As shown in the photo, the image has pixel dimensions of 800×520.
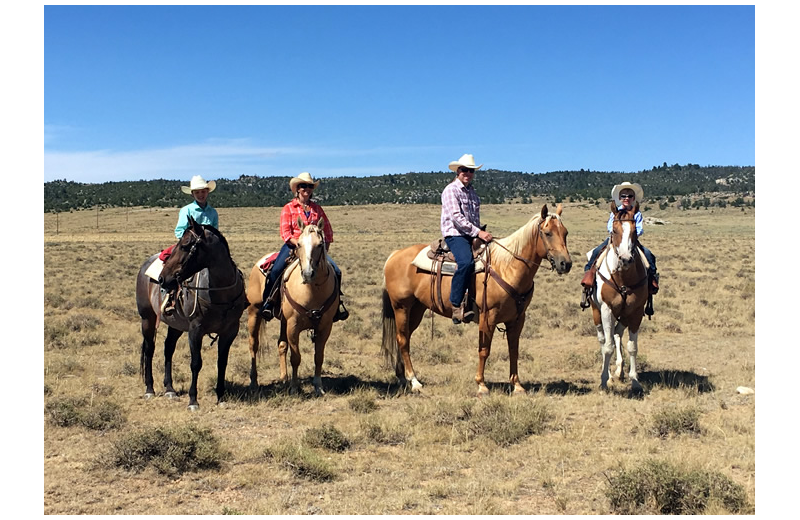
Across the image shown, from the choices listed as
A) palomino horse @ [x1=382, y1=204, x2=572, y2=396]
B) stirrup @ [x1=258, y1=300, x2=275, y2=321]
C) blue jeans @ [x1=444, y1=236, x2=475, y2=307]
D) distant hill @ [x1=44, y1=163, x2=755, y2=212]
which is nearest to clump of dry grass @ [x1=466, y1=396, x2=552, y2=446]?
palomino horse @ [x1=382, y1=204, x2=572, y2=396]

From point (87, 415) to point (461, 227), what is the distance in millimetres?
5174

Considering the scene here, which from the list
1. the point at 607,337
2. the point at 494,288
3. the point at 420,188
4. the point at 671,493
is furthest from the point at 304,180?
the point at 420,188

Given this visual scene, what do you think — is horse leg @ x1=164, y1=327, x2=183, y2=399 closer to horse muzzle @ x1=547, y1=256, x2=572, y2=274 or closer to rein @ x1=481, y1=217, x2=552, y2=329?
rein @ x1=481, y1=217, x2=552, y2=329

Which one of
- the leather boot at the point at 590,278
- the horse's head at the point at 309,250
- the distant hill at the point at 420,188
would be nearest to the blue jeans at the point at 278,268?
the horse's head at the point at 309,250

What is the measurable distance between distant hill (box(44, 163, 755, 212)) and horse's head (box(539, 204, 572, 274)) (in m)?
97.5

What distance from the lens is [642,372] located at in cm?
Answer: 1099

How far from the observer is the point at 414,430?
7.61m

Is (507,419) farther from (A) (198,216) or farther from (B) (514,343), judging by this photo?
(A) (198,216)

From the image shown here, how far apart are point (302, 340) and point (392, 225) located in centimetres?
6443

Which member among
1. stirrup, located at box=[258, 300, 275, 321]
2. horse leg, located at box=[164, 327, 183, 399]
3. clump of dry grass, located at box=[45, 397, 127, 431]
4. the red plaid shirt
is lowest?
clump of dry grass, located at box=[45, 397, 127, 431]

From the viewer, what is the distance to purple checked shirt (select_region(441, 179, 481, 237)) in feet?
30.4

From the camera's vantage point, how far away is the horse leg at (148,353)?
366 inches

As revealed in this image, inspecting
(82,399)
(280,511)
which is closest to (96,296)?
(82,399)

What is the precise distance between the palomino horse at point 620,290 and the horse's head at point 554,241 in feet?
2.92
